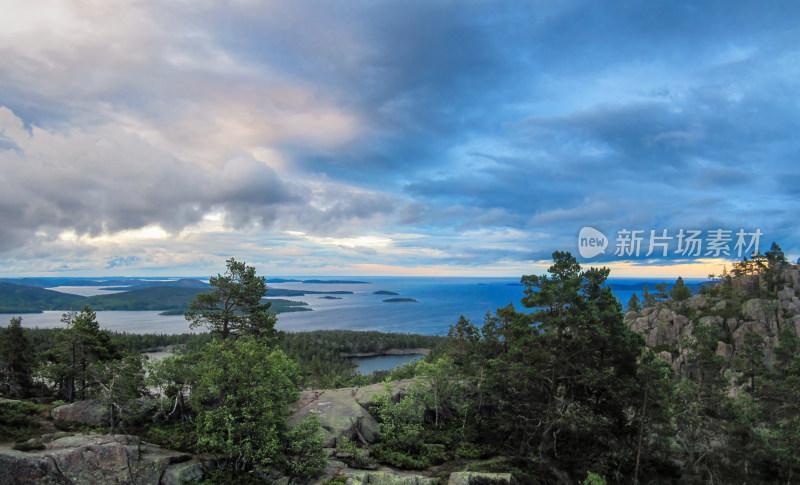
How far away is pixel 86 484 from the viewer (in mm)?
17297

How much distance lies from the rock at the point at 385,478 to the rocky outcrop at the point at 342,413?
427 cm

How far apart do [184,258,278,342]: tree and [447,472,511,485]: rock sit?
1762 cm

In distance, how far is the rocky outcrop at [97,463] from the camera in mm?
16562

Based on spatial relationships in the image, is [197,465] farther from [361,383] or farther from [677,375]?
[677,375]

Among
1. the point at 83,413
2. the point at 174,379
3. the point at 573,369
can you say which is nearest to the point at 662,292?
the point at 573,369

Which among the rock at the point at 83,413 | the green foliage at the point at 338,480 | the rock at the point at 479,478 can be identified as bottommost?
the rock at the point at 479,478

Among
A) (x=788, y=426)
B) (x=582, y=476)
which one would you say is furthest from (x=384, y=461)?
(x=788, y=426)

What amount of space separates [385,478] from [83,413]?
20.1 meters

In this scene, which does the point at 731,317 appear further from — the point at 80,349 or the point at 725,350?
the point at 80,349

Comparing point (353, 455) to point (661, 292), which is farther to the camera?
point (661, 292)

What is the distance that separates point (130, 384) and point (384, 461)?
1697 centimetres

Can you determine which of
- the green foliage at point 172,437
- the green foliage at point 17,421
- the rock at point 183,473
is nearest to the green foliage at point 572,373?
the rock at point 183,473

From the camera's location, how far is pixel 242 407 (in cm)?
1989

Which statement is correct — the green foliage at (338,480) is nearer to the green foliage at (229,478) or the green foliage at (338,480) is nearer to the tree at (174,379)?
the green foliage at (229,478)
